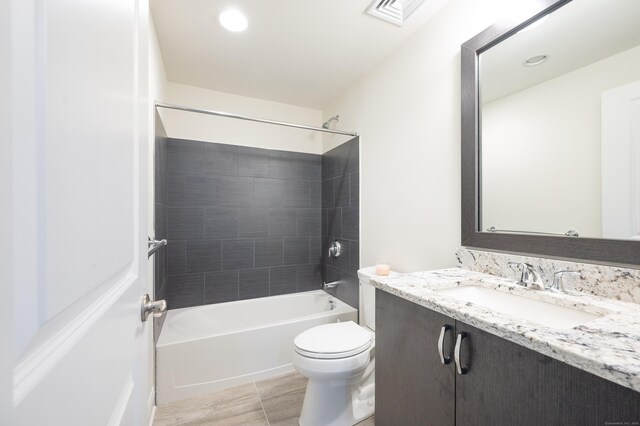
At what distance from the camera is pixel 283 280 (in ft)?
9.09

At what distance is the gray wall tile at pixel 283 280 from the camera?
2725 millimetres

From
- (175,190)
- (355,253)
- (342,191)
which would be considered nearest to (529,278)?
(355,253)

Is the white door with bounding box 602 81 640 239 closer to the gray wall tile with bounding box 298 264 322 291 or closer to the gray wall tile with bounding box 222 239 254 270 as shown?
→ the gray wall tile with bounding box 298 264 322 291

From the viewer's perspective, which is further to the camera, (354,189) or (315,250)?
(315,250)

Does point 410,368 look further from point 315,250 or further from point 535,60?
point 315,250

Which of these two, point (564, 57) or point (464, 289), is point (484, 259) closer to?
point (464, 289)

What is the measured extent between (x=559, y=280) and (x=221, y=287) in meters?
A: 2.41

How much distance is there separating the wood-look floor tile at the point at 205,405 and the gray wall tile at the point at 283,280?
98 centimetres

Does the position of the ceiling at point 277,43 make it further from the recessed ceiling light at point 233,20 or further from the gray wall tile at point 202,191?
the gray wall tile at point 202,191

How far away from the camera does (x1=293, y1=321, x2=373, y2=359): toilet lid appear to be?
140 cm

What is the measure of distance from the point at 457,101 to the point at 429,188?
1.62 ft

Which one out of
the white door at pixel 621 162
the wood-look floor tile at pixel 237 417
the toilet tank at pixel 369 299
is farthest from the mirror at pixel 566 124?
the wood-look floor tile at pixel 237 417

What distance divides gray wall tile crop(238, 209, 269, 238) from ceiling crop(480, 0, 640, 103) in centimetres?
204

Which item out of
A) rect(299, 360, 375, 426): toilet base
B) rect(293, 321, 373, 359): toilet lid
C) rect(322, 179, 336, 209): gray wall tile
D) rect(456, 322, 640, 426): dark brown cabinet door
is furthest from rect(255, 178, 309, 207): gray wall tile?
rect(456, 322, 640, 426): dark brown cabinet door
